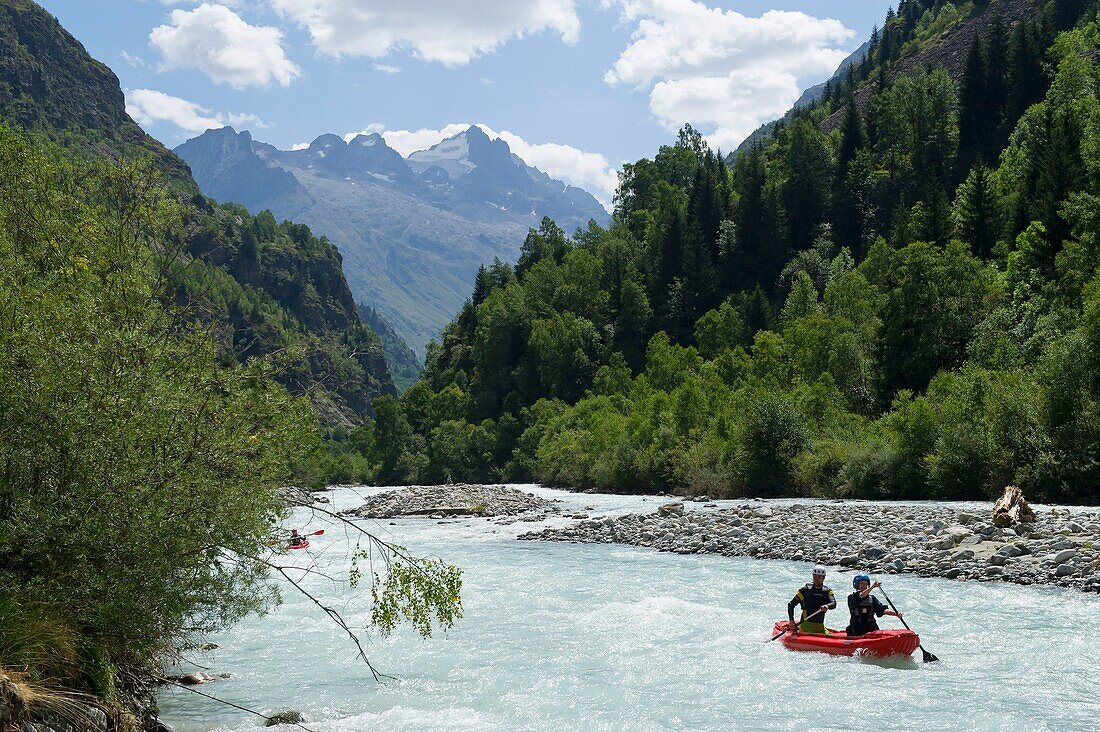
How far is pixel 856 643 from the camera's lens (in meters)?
15.3

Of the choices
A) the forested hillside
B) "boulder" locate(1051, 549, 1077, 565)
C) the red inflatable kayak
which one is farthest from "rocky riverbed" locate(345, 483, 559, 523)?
the red inflatable kayak

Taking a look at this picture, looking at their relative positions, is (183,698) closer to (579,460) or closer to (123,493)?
(123,493)

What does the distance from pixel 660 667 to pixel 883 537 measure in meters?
13.0

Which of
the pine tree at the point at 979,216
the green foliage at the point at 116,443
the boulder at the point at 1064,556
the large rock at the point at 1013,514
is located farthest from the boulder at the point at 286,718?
the pine tree at the point at 979,216

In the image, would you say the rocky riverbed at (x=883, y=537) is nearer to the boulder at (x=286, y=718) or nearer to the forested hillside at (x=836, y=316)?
the forested hillside at (x=836, y=316)

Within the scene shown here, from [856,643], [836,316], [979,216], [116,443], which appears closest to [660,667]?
[856,643]

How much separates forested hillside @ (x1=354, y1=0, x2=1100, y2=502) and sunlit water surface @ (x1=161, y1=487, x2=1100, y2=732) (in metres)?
16.5

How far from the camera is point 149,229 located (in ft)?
39.0

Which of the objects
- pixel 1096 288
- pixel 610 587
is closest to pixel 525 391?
pixel 1096 288

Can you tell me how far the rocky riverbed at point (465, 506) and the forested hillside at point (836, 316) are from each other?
902 cm

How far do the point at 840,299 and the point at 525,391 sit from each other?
42.2 meters

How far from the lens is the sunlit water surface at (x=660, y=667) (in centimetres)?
1270

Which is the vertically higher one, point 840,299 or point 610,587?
point 840,299

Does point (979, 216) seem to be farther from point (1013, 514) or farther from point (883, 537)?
point (1013, 514)
